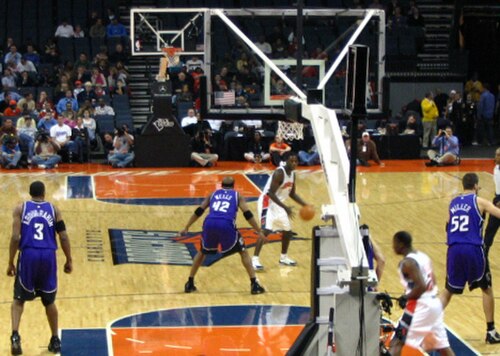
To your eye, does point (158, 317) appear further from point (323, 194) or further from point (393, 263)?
point (323, 194)

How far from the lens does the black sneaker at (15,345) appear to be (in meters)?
11.2

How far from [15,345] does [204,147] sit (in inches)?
603

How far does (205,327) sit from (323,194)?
9.54 metres

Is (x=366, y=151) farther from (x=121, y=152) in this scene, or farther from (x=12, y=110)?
(x=12, y=110)

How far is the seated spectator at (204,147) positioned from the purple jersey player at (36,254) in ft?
48.0

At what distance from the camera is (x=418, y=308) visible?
389 inches

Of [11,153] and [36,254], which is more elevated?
[36,254]

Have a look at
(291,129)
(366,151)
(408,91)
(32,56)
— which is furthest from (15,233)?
(408,91)

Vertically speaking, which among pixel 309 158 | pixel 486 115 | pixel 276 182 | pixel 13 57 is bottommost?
pixel 309 158

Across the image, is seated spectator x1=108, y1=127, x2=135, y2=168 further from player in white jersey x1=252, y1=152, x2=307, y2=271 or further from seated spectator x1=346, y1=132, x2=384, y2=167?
player in white jersey x1=252, y1=152, x2=307, y2=271

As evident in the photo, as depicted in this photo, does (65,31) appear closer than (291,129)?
No

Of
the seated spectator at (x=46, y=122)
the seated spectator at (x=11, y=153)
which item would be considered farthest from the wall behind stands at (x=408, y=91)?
the seated spectator at (x=11, y=153)

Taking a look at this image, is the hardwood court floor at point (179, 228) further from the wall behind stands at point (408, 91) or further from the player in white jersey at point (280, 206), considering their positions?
the wall behind stands at point (408, 91)

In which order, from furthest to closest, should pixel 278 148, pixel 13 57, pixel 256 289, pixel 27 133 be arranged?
pixel 13 57, pixel 27 133, pixel 278 148, pixel 256 289
